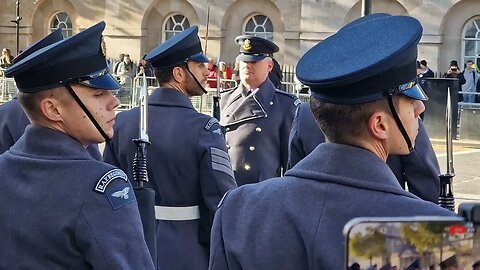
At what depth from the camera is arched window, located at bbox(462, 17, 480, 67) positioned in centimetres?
2906

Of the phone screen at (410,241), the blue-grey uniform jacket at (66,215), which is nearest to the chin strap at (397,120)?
the phone screen at (410,241)

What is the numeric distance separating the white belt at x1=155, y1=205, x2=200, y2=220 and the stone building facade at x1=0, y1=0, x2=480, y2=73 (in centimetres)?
2398

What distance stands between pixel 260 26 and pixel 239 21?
2.50 feet

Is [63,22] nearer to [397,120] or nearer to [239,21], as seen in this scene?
[239,21]

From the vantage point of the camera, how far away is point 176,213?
17.4 feet

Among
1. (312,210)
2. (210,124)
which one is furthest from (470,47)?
(312,210)

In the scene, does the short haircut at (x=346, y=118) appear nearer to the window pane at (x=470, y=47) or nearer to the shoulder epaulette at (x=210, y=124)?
the shoulder epaulette at (x=210, y=124)

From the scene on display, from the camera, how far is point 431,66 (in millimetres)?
28953

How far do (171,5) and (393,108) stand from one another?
31.8m

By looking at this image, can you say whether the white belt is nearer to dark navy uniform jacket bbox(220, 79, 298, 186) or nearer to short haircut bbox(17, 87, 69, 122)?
dark navy uniform jacket bbox(220, 79, 298, 186)

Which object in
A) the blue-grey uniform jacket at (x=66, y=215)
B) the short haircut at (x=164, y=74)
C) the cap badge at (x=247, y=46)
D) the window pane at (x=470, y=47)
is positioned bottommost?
the blue-grey uniform jacket at (x=66, y=215)

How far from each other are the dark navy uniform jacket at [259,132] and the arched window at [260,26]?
24.9m

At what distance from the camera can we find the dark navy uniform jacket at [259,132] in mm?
7141

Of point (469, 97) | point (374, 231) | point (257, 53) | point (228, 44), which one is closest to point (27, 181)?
point (374, 231)
